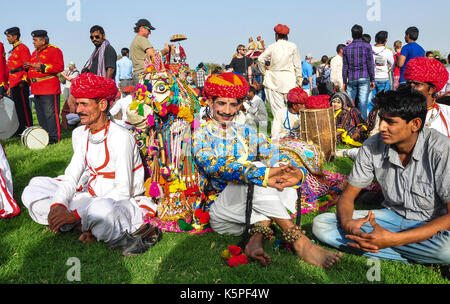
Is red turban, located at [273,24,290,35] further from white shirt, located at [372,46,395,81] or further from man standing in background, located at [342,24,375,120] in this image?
white shirt, located at [372,46,395,81]

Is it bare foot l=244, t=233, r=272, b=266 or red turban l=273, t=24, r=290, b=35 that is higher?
red turban l=273, t=24, r=290, b=35

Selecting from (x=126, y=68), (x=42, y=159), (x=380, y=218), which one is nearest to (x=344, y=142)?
(x=380, y=218)

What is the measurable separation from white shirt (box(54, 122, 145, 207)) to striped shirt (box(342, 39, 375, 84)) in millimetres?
6607

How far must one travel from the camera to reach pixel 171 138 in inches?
176

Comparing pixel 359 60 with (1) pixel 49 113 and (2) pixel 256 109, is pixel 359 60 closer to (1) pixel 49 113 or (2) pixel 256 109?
(2) pixel 256 109

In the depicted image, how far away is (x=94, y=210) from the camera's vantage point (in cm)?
369

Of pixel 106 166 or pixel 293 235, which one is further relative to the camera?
pixel 106 166

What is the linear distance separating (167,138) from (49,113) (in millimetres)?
5766

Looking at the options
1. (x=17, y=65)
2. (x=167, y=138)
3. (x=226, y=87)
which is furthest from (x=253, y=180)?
(x=17, y=65)

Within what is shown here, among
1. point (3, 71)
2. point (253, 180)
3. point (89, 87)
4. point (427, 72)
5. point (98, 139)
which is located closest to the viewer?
point (253, 180)

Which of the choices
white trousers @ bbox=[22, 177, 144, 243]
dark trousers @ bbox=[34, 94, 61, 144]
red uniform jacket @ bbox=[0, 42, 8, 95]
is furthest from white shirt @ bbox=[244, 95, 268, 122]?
red uniform jacket @ bbox=[0, 42, 8, 95]

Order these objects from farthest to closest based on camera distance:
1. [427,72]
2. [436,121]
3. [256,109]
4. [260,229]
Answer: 1. [256,109]
2. [436,121]
3. [427,72]
4. [260,229]

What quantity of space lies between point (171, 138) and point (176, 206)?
31.0 inches

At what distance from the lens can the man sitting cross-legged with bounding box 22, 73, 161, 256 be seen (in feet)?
12.3
